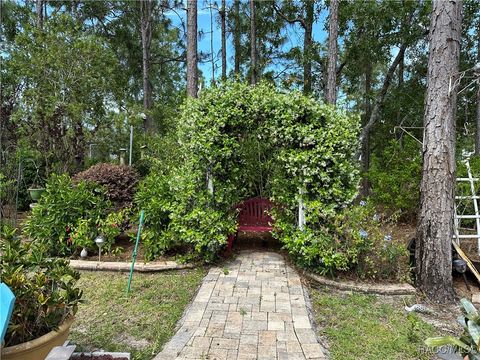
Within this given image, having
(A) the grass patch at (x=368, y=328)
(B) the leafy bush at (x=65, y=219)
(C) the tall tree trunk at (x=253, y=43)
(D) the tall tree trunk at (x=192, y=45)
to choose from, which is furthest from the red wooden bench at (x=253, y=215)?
(C) the tall tree trunk at (x=253, y=43)

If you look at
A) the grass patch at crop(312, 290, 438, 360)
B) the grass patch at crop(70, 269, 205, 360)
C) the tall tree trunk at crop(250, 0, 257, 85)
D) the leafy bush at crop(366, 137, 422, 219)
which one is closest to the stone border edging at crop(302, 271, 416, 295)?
the grass patch at crop(312, 290, 438, 360)

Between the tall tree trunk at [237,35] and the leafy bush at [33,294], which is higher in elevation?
the tall tree trunk at [237,35]

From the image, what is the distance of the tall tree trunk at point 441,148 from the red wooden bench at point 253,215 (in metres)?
2.03

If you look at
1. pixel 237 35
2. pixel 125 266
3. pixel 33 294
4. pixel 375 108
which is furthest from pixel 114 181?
pixel 237 35

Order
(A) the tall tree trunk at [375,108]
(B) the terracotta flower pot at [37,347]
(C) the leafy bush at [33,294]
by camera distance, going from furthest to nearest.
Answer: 1. (A) the tall tree trunk at [375,108]
2. (C) the leafy bush at [33,294]
3. (B) the terracotta flower pot at [37,347]

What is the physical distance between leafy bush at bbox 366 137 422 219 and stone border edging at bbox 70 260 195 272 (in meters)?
4.21

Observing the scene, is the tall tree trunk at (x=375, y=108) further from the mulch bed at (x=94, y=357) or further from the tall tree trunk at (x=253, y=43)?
the mulch bed at (x=94, y=357)

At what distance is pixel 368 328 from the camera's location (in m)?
2.67

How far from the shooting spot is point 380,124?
438 inches

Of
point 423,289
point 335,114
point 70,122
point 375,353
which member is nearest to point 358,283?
point 423,289

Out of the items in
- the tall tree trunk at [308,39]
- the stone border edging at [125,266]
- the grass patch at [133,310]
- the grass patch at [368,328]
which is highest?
the tall tree trunk at [308,39]

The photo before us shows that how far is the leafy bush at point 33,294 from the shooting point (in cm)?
181

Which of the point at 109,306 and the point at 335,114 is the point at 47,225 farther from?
the point at 335,114

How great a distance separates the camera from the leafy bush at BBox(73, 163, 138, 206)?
4.77 m
